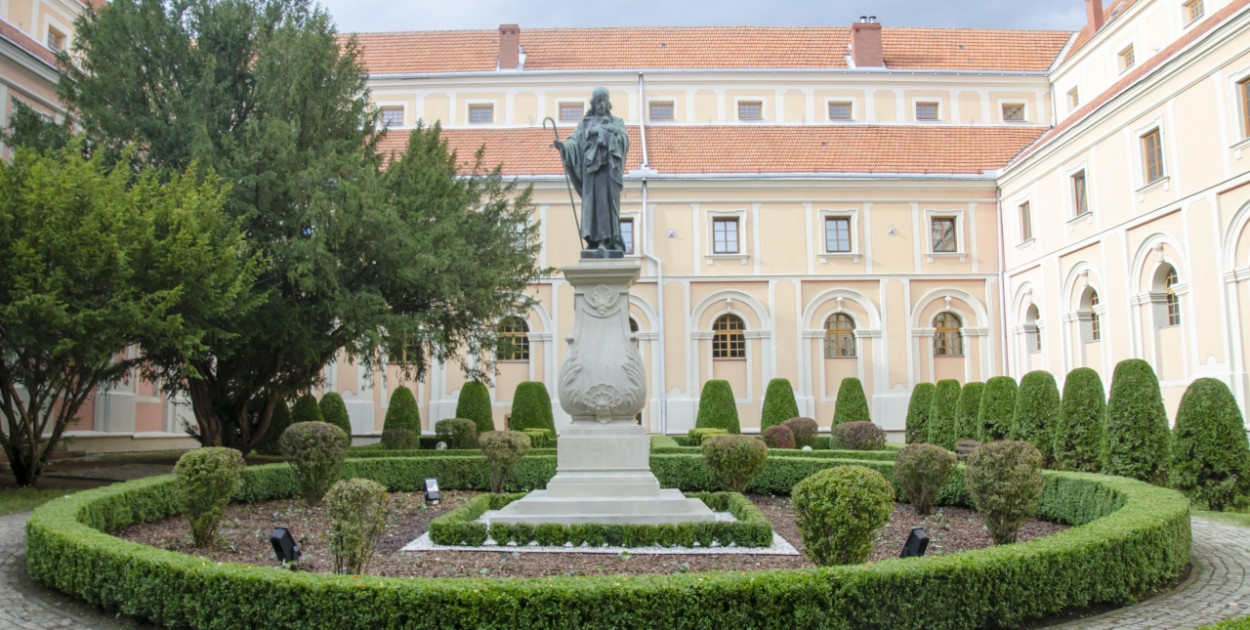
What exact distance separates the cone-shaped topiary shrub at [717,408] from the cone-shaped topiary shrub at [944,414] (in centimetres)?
553

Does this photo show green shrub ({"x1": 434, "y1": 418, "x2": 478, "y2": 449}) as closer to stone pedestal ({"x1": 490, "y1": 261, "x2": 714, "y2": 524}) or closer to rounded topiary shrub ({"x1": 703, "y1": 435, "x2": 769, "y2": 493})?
rounded topiary shrub ({"x1": 703, "y1": 435, "x2": 769, "y2": 493})

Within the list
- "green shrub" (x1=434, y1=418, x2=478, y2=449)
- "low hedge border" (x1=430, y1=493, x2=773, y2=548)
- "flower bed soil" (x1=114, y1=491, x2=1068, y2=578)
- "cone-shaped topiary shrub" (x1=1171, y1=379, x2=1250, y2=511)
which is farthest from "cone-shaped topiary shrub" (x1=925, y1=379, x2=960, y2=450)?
"low hedge border" (x1=430, y1=493, x2=773, y2=548)

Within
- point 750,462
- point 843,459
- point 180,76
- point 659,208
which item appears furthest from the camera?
point 659,208

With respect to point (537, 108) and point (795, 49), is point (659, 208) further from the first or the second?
point (795, 49)

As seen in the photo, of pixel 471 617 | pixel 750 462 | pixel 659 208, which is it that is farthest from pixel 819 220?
pixel 471 617

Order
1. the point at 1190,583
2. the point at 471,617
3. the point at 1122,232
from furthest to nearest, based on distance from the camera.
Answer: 1. the point at 1122,232
2. the point at 1190,583
3. the point at 471,617

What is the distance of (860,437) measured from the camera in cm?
1942

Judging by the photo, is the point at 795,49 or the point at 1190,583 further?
the point at 795,49

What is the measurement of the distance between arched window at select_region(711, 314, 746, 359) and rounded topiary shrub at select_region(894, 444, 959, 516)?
17.3 m

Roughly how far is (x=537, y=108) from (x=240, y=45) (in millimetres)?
16035

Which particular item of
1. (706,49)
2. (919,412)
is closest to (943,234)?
(919,412)

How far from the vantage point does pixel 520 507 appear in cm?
964

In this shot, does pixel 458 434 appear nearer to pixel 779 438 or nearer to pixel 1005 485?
pixel 779 438

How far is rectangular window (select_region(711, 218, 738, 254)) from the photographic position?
96.7 feet
